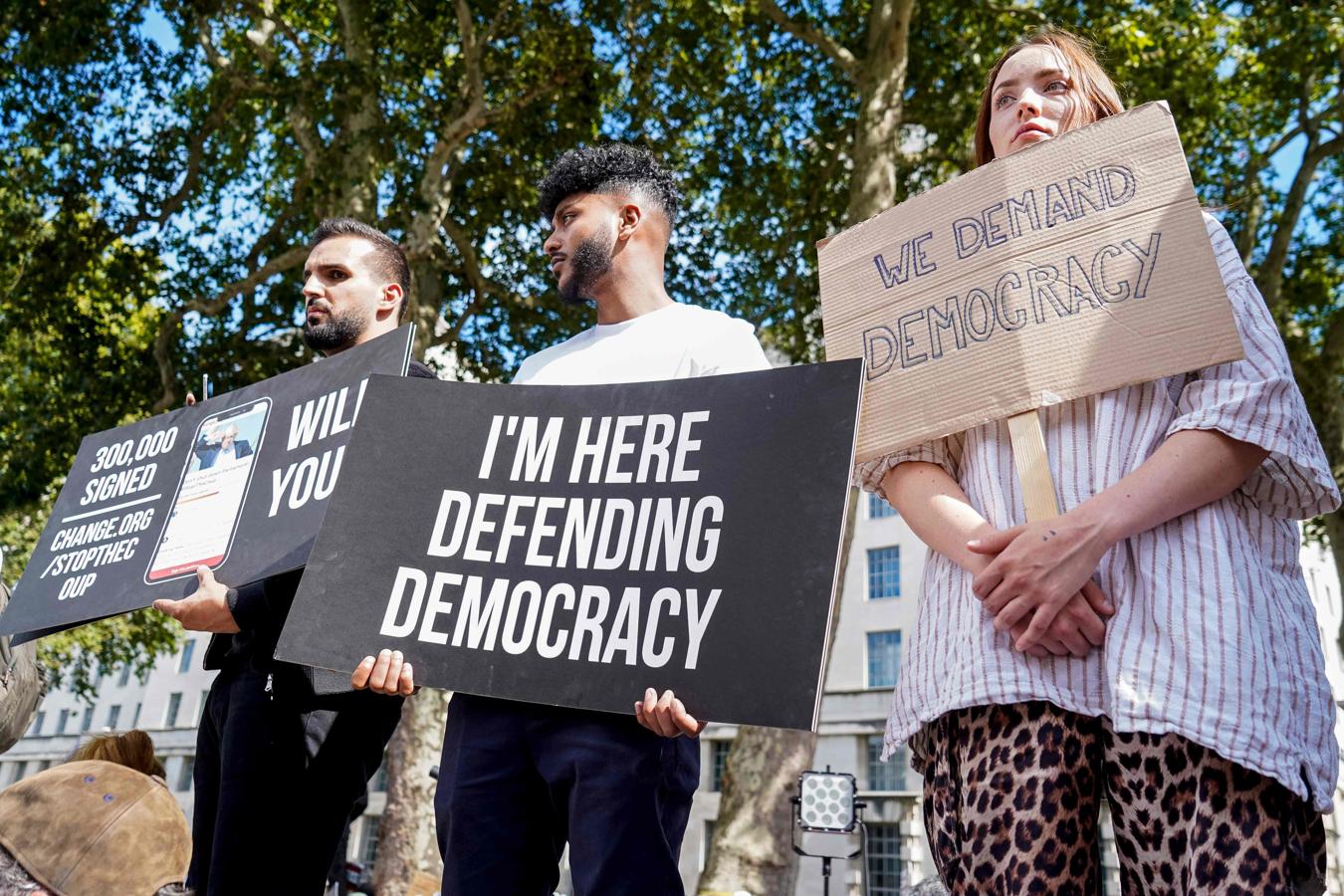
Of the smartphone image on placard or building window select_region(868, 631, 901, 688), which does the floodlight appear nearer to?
the smartphone image on placard

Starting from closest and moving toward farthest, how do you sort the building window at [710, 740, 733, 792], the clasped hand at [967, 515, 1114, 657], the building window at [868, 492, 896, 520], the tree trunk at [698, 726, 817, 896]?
the clasped hand at [967, 515, 1114, 657] → the tree trunk at [698, 726, 817, 896] → the building window at [710, 740, 733, 792] → the building window at [868, 492, 896, 520]

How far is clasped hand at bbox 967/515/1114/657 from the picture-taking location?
1.67m

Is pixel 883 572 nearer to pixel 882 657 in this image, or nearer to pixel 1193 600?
pixel 882 657

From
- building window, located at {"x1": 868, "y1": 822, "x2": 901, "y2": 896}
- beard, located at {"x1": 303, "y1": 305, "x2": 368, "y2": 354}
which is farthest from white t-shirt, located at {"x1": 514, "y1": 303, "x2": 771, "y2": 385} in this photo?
building window, located at {"x1": 868, "y1": 822, "x2": 901, "y2": 896}

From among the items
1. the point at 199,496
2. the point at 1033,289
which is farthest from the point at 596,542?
the point at 199,496

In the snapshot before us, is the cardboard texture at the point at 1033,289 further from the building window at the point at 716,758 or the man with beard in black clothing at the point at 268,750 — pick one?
the building window at the point at 716,758

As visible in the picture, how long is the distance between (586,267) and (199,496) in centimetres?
120

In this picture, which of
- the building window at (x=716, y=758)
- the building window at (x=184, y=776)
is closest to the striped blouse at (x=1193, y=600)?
the building window at (x=716, y=758)

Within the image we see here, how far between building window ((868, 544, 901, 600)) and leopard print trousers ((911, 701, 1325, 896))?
31.9 metres

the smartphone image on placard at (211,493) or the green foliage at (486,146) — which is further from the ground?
the green foliage at (486,146)

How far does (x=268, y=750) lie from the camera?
8.81ft

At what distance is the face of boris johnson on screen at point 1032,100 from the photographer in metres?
2.16

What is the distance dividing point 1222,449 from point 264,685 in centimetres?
215

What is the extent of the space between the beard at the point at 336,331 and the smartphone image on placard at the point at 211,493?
33cm
